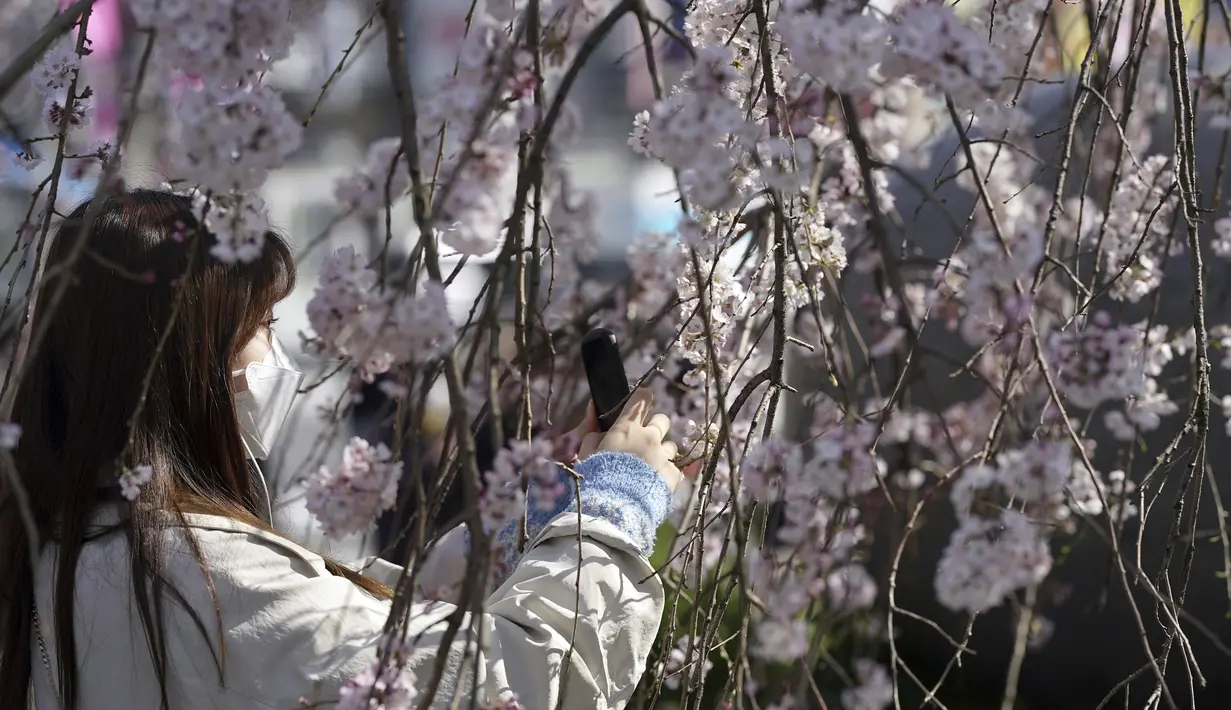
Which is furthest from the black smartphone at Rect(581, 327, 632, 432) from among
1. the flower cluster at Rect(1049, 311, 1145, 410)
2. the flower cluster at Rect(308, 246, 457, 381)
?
the flower cluster at Rect(1049, 311, 1145, 410)

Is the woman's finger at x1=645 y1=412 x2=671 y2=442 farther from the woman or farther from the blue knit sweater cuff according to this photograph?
the woman

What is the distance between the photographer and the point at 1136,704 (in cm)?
256

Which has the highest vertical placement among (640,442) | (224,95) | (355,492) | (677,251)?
(677,251)

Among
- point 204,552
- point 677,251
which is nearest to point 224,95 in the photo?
point 204,552

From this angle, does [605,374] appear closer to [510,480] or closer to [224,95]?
[510,480]

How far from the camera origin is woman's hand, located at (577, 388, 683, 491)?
1.23 metres

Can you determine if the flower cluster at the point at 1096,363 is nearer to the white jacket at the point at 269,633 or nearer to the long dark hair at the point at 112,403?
the white jacket at the point at 269,633

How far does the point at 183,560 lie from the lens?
→ 3.18ft

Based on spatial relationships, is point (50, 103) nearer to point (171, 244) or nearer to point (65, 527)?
point (171, 244)

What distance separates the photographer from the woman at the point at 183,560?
0.97 m

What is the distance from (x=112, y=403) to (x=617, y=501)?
454 mm

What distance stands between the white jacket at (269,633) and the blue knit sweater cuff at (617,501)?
3.2 inches

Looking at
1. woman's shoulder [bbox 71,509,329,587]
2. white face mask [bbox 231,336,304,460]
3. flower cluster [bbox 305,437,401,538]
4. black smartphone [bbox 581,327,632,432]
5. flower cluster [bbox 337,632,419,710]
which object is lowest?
flower cluster [bbox 337,632,419,710]

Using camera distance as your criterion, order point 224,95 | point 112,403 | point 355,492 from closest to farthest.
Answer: point 224,95
point 355,492
point 112,403
